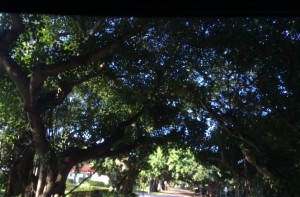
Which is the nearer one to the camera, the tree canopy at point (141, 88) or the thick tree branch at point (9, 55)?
the thick tree branch at point (9, 55)

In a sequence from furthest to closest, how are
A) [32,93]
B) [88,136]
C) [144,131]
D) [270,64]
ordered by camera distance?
1. [144,131]
2. [88,136]
3. [270,64]
4. [32,93]

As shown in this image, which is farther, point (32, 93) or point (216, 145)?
point (216, 145)

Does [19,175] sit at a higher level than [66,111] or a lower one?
lower

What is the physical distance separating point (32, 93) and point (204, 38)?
16.9ft

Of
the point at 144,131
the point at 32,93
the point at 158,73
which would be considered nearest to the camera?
the point at 32,93

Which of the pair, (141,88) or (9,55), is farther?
(141,88)

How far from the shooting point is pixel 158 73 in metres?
14.6

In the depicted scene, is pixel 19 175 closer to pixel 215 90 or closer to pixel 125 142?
pixel 125 142

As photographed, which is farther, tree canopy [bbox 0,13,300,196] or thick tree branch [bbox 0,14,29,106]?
tree canopy [bbox 0,13,300,196]

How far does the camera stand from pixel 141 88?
53.1 feet

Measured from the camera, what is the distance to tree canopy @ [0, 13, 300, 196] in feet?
37.6

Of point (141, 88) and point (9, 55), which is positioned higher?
point (141, 88)

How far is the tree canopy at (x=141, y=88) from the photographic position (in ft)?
37.6

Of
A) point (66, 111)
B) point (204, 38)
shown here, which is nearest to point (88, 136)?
point (66, 111)
